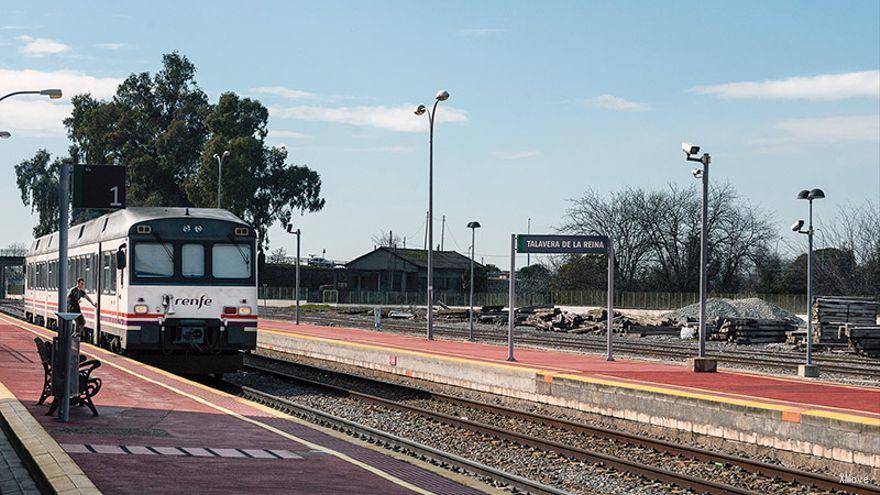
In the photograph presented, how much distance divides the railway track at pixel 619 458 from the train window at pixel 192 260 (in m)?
3.95

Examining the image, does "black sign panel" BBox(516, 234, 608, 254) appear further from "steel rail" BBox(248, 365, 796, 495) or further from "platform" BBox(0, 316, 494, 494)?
"platform" BBox(0, 316, 494, 494)

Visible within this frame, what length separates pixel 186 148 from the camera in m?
86.2

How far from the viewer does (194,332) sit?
75.6 feet

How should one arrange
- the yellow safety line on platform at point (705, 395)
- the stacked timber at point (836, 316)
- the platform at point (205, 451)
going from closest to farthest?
the platform at point (205, 451) < the yellow safety line on platform at point (705, 395) < the stacked timber at point (836, 316)

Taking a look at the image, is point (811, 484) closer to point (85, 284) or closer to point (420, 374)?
point (420, 374)

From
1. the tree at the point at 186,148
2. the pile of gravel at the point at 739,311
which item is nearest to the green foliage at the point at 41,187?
the tree at the point at 186,148

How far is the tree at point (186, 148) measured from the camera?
267 ft

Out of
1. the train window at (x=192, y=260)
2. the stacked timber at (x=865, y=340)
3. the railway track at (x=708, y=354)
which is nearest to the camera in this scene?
the train window at (x=192, y=260)

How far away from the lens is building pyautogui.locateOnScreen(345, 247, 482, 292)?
10100 centimetres

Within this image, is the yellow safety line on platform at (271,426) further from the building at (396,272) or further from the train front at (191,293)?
the building at (396,272)

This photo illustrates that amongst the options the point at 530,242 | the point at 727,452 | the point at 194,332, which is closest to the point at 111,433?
the point at 727,452

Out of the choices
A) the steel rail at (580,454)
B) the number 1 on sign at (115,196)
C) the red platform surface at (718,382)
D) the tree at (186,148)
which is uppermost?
the tree at (186,148)

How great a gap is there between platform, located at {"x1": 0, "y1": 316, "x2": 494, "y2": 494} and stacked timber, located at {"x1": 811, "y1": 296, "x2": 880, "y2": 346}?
82.0ft

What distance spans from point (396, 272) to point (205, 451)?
8942cm
